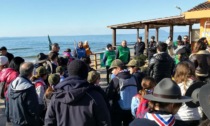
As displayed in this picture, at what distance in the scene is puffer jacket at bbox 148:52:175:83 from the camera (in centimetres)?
569

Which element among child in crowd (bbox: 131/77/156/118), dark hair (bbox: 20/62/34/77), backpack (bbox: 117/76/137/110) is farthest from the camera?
backpack (bbox: 117/76/137/110)

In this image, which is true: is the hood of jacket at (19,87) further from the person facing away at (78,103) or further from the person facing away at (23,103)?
the person facing away at (78,103)

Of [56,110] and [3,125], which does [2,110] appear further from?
[56,110]

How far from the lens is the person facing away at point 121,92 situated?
420 cm

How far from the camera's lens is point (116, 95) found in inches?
168

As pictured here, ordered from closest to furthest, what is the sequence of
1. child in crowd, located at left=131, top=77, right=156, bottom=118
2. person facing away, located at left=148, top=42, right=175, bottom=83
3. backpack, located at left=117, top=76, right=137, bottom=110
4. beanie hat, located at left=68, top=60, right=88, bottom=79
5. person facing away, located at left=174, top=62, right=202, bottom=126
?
beanie hat, located at left=68, top=60, right=88, bottom=79, person facing away, located at left=174, top=62, right=202, bottom=126, child in crowd, located at left=131, top=77, right=156, bottom=118, backpack, located at left=117, top=76, right=137, bottom=110, person facing away, located at left=148, top=42, right=175, bottom=83

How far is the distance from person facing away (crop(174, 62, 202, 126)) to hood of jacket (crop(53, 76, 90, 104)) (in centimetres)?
133

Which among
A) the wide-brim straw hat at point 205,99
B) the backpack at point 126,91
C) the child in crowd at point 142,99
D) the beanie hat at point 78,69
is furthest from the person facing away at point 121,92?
the wide-brim straw hat at point 205,99

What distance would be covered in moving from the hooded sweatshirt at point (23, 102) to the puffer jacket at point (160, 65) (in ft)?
9.61

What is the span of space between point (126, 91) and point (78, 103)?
1618 mm

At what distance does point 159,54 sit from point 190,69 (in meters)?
2.22

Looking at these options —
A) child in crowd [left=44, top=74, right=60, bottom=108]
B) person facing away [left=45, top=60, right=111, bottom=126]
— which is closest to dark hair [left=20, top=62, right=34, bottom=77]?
child in crowd [left=44, top=74, right=60, bottom=108]

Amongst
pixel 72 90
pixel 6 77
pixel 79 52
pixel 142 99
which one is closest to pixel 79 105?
pixel 72 90

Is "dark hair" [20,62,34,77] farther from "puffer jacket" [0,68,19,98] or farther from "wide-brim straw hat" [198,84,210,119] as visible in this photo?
"wide-brim straw hat" [198,84,210,119]
